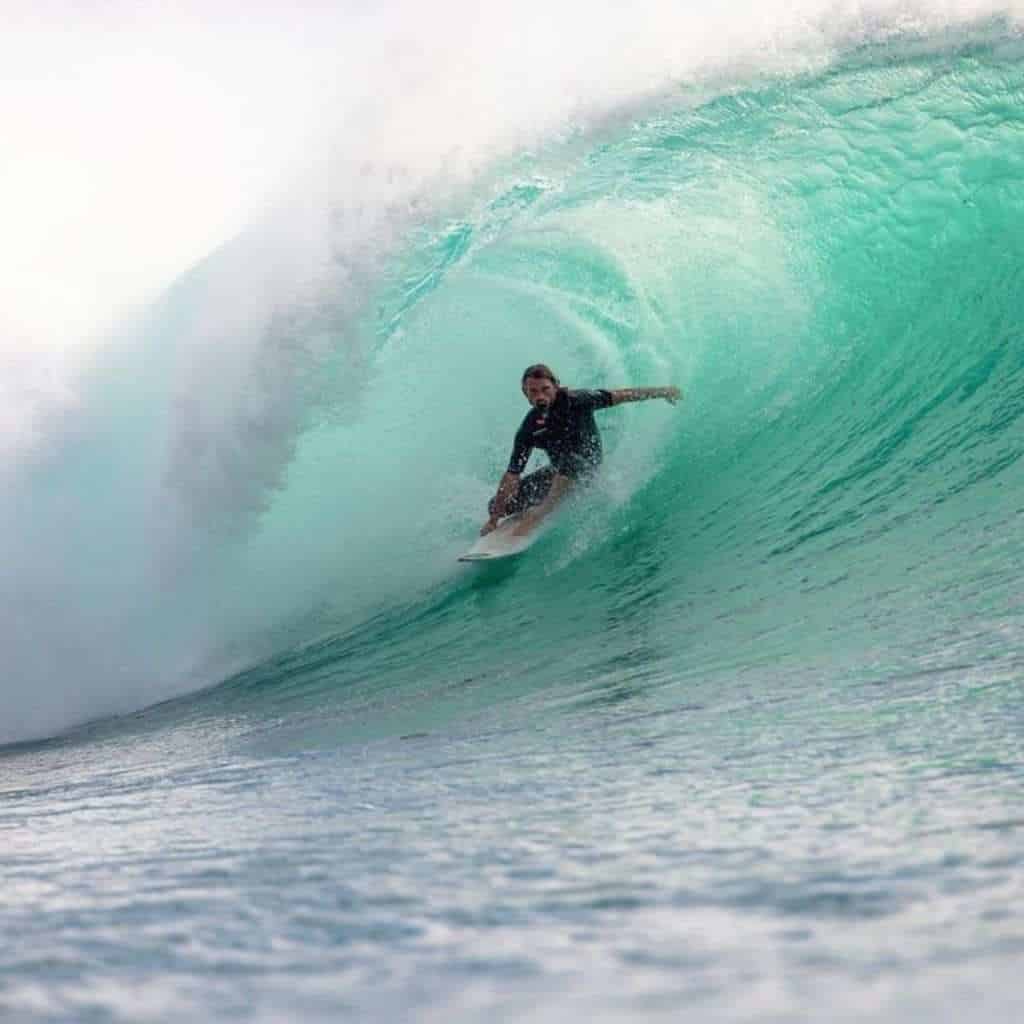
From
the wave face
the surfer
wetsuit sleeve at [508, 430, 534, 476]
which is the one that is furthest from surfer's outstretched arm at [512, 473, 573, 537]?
wetsuit sleeve at [508, 430, 534, 476]

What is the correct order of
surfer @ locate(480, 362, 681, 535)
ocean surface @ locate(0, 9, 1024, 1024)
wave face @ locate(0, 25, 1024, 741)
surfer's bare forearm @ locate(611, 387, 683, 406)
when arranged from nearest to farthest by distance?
1. ocean surface @ locate(0, 9, 1024, 1024)
2. wave face @ locate(0, 25, 1024, 741)
3. surfer's bare forearm @ locate(611, 387, 683, 406)
4. surfer @ locate(480, 362, 681, 535)

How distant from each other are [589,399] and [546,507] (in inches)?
26.2

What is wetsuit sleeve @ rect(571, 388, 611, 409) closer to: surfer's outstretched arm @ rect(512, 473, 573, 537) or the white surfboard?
surfer's outstretched arm @ rect(512, 473, 573, 537)

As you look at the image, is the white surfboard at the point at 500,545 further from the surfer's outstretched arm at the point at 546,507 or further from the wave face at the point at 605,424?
the wave face at the point at 605,424

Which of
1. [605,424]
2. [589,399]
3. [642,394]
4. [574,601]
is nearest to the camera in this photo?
[574,601]

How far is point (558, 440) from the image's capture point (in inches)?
323

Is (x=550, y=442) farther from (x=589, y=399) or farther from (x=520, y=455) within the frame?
(x=589, y=399)

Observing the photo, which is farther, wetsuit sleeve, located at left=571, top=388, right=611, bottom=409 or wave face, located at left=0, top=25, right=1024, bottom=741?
wetsuit sleeve, located at left=571, top=388, right=611, bottom=409

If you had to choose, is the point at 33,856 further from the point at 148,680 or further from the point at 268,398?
the point at 268,398

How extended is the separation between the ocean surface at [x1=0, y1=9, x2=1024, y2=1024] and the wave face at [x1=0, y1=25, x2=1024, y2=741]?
0.11 ft

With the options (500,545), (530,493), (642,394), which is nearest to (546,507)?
(530,493)

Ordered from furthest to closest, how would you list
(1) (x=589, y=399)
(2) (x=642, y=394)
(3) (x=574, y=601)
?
(1) (x=589, y=399), (2) (x=642, y=394), (3) (x=574, y=601)

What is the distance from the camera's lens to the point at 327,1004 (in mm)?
2035

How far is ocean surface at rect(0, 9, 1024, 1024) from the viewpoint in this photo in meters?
2.25
